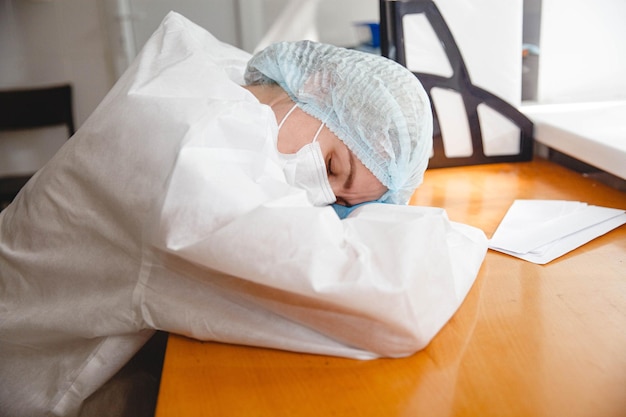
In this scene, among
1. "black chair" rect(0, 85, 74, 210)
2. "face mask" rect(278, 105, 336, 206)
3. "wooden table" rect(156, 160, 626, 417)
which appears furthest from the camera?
"black chair" rect(0, 85, 74, 210)

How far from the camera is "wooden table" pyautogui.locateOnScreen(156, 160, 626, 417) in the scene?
56 centimetres

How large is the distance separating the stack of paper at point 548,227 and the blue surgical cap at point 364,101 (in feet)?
0.68

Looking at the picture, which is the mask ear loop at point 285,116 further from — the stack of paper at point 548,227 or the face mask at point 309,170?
the stack of paper at point 548,227

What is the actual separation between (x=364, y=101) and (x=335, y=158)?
0.10 metres

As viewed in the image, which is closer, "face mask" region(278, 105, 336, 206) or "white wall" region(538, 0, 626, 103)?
"face mask" region(278, 105, 336, 206)

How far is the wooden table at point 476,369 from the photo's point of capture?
563 mm

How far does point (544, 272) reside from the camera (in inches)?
33.6

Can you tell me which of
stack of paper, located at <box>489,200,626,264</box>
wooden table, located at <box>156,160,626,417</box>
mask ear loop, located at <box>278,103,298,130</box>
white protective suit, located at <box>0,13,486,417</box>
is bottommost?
stack of paper, located at <box>489,200,626,264</box>

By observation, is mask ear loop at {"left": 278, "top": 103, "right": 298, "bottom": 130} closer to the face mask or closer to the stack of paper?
the face mask

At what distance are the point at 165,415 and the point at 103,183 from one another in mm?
291

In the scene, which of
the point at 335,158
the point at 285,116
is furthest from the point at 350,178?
the point at 285,116

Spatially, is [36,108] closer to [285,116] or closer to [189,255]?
[285,116]

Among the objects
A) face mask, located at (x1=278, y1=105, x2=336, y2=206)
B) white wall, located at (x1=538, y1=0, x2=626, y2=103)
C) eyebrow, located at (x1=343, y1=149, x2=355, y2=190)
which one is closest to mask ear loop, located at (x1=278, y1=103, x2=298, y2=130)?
face mask, located at (x1=278, y1=105, x2=336, y2=206)

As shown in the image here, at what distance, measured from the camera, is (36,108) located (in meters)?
2.57
